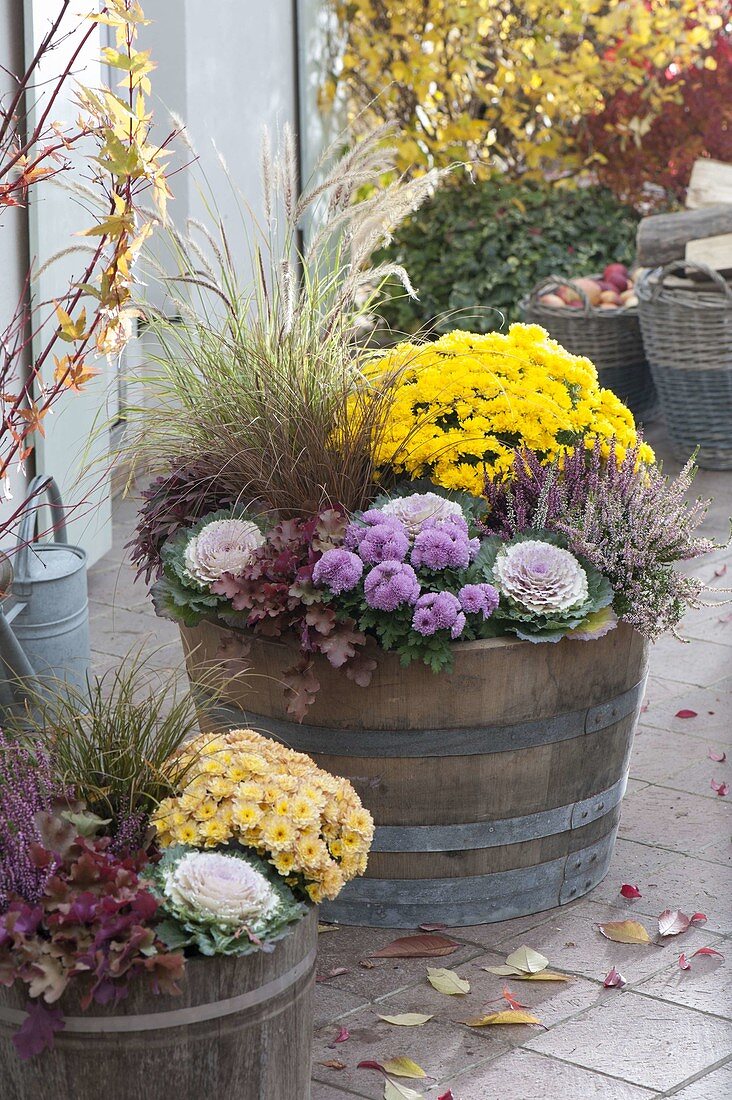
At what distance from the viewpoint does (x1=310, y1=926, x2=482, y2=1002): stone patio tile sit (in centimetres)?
269

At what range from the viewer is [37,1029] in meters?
1.79

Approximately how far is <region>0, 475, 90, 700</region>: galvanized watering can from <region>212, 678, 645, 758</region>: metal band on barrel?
0.60m

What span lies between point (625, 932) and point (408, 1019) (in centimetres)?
56

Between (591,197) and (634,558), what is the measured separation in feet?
18.4

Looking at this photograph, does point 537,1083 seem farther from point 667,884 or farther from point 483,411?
point 483,411

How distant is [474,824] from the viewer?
2775mm

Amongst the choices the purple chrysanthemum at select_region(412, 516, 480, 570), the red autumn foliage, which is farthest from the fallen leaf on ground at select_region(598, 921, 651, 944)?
the red autumn foliage

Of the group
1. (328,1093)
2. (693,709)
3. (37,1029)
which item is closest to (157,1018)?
(37,1029)

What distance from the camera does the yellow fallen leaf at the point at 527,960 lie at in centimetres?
273

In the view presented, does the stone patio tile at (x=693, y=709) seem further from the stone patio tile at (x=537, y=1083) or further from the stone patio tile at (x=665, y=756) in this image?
the stone patio tile at (x=537, y=1083)

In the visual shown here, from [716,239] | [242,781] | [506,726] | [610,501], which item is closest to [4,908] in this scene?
[242,781]

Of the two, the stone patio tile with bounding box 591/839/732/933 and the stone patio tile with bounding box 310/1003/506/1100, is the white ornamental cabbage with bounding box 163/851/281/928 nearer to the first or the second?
the stone patio tile with bounding box 310/1003/506/1100

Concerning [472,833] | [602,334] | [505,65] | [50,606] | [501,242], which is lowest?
[472,833]

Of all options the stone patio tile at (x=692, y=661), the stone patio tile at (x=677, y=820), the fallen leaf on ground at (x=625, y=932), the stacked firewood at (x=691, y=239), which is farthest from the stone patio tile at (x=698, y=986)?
the stacked firewood at (x=691, y=239)
